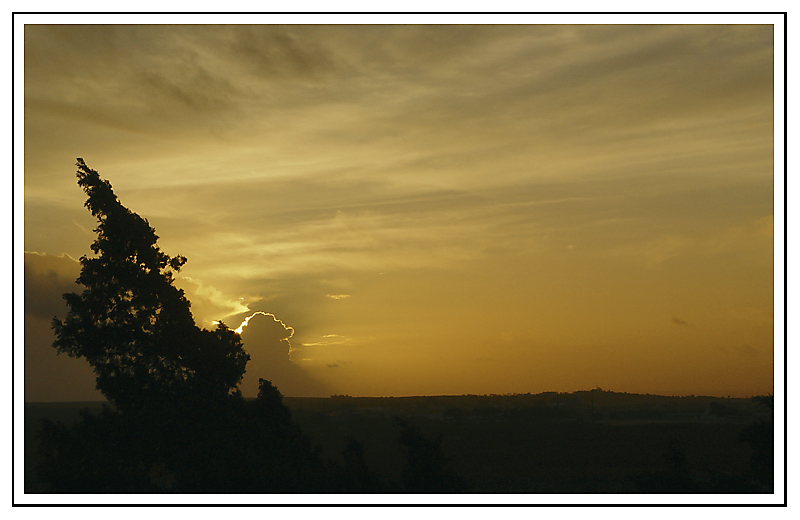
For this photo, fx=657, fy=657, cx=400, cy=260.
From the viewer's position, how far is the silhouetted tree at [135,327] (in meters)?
21.6

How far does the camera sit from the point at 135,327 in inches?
871

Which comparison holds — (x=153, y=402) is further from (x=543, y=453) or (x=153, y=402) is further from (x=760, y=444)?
(x=543, y=453)

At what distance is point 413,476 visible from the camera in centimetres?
3056

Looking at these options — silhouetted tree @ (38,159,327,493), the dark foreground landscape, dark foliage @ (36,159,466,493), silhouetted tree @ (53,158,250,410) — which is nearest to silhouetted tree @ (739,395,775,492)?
the dark foreground landscape

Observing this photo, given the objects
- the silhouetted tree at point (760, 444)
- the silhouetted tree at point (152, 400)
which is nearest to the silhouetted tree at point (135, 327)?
the silhouetted tree at point (152, 400)

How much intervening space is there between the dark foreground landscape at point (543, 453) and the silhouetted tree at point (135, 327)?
2375 mm

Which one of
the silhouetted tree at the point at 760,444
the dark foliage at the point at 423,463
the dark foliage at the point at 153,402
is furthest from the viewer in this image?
the dark foliage at the point at 423,463

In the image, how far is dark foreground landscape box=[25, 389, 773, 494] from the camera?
25531 mm

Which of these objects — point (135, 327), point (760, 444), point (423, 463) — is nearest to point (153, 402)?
point (135, 327)

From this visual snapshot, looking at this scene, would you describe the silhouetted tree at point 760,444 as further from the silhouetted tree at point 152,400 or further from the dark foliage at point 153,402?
the silhouetted tree at point 152,400

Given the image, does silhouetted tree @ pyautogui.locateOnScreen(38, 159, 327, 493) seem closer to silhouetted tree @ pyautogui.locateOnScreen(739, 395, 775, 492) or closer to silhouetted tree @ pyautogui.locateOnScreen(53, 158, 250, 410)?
silhouetted tree @ pyautogui.locateOnScreen(53, 158, 250, 410)

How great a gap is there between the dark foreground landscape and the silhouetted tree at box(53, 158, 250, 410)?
7.79 feet
